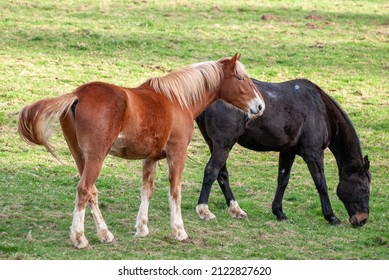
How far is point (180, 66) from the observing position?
21.5 metres

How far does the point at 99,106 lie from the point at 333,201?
5.71 metres

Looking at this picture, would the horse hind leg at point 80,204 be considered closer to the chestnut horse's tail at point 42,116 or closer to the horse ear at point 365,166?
the chestnut horse's tail at point 42,116

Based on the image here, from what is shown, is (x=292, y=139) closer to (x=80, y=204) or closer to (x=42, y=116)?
(x=80, y=204)

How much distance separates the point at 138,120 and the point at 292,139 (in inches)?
136

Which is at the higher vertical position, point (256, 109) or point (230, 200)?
point (256, 109)

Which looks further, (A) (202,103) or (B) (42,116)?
(A) (202,103)

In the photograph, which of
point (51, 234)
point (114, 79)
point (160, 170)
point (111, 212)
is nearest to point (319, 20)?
point (114, 79)

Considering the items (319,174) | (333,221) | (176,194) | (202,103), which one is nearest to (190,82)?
(202,103)

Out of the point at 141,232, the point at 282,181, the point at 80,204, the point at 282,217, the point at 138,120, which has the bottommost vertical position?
the point at 282,217

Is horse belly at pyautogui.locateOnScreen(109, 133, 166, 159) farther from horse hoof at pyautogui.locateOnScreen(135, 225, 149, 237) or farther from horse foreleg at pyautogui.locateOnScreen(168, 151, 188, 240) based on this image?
horse hoof at pyautogui.locateOnScreen(135, 225, 149, 237)

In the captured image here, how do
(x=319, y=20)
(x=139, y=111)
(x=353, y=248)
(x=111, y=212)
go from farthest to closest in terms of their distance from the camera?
(x=319, y=20), (x=111, y=212), (x=353, y=248), (x=139, y=111)

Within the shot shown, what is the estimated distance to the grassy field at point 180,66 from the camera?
10531mm
